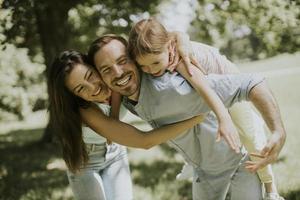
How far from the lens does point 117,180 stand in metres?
3.64

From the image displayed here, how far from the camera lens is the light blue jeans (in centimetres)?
358

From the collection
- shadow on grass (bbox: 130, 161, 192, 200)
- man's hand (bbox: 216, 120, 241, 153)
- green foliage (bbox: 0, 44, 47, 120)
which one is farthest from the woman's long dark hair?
green foliage (bbox: 0, 44, 47, 120)

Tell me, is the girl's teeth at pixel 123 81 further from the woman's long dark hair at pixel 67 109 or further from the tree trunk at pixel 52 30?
the tree trunk at pixel 52 30

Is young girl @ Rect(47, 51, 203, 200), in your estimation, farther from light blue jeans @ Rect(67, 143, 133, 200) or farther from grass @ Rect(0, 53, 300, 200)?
grass @ Rect(0, 53, 300, 200)

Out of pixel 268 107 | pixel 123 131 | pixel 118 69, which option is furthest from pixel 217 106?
pixel 123 131

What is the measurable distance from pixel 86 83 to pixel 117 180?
1.02 m

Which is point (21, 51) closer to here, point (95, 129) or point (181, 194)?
point (181, 194)

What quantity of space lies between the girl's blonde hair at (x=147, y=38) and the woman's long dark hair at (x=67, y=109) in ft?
1.60

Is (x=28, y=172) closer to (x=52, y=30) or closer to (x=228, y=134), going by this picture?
(x=52, y=30)

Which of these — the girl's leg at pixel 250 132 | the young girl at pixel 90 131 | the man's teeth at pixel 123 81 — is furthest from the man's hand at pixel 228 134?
the girl's leg at pixel 250 132

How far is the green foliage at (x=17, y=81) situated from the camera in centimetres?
1155

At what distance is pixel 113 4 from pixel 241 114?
6.02 m

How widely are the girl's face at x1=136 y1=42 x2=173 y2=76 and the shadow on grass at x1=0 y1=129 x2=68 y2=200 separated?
3.97 m

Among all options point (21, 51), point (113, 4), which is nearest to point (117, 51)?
point (113, 4)
